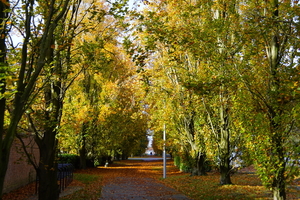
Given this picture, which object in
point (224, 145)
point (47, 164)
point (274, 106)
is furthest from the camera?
point (224, 145)

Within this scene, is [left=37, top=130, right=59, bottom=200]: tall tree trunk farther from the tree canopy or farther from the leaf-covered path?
the leaf-covered path

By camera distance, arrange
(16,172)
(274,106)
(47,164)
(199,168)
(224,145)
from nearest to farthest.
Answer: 1. (274,106)
2. (47,164)
3. (16,172)
4. (224,145)
5. (199,168)

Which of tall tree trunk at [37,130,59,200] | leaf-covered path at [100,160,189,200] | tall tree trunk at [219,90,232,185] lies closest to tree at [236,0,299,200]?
leaf-covered path at [100,160,189,200]

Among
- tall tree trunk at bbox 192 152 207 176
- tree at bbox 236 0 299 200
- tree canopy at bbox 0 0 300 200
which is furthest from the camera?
tall tree trunk at bbox 192 152 207 176

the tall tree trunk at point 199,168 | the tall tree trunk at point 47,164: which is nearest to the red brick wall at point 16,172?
the tall tree trunk at point 47,164

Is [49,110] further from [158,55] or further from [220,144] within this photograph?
[158,55]

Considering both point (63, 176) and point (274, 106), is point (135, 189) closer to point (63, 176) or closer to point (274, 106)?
point (63, 176)

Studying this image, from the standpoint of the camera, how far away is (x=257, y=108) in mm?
9102

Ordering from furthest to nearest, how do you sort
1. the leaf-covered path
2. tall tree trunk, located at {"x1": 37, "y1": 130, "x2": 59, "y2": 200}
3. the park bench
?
1. the park bench
2. the leaf-covered path
3. tall tree trunk, located at {"x1": 37, "y1": 130, "x2": 59, "y2": 200}

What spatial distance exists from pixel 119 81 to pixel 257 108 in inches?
779

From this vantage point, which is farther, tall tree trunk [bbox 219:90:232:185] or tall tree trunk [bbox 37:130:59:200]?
tall tree trunk [bbox 219:90:232:185]

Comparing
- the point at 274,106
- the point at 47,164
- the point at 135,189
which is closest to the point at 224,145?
the point at 135,189

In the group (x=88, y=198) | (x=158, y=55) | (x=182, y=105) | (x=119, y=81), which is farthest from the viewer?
(x=119, y=81)

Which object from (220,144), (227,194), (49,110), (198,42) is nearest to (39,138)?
(49,110)
